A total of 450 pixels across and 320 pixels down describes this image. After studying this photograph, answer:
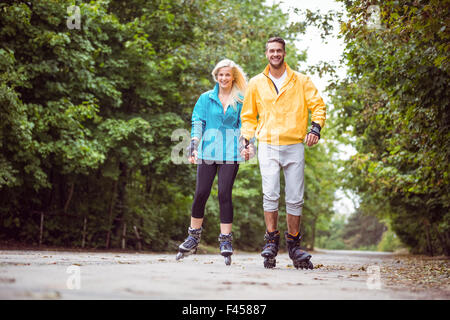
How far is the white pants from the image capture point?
17.7 ft

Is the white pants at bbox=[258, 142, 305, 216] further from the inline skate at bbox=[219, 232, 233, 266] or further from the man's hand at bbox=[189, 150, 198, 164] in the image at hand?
the man's hand at bbox=[189, 150, 198, 164]

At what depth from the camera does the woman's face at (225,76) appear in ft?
19.6

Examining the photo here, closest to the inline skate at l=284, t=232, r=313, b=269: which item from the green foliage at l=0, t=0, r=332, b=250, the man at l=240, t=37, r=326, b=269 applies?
the man at l=240, t=37, r=326, b=269

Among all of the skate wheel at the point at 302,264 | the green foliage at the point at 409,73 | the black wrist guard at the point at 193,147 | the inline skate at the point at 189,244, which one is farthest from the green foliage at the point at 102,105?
the skate wheel at the point at 302,264

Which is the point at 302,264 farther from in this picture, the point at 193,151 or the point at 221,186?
the point at 193,151

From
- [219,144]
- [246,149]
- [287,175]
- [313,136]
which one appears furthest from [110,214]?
[313,136]

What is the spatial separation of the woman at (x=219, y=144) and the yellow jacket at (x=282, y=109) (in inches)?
13.5

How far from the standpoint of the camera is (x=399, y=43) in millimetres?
8078

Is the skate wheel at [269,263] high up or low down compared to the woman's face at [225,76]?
down

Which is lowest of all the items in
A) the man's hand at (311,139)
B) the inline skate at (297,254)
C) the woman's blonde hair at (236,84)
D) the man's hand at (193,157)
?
the inline skate at (297,254)

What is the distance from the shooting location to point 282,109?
215 inches

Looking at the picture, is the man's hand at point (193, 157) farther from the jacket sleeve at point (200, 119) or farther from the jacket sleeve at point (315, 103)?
the jacket sleeve at point (315, 103)

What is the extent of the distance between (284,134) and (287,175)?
459mm
